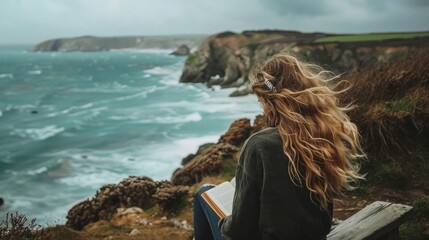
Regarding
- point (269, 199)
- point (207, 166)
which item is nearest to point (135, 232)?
point (207, 166)

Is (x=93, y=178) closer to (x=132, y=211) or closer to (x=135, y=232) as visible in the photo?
(x=132, y=211)

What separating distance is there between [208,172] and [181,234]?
2.53 m

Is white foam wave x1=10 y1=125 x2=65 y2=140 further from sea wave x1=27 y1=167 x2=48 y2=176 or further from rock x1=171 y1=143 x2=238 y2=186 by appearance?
rock x1=171 y1=143 x2=238 y2=186

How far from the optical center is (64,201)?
50.1 ft

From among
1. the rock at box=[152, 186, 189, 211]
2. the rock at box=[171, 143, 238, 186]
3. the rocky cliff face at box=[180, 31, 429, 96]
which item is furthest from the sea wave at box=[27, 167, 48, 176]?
the rocky cliff face at box=[180, 31, 429, 96]

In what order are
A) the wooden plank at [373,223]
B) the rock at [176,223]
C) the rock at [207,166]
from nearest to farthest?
the wooden plank at [373,223], the rock at [176,223], the rock at [207,166]

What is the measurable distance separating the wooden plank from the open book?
2.87 ft

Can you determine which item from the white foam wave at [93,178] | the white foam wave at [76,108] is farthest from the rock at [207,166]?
the white foam wave at [76,108]

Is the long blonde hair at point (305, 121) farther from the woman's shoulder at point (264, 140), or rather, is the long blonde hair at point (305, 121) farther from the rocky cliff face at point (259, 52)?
the rocky cliff face at point (259, 52)

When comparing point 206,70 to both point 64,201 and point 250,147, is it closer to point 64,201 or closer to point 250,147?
point 64,201

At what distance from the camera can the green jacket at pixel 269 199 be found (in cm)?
208

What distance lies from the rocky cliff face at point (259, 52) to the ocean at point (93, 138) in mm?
6178

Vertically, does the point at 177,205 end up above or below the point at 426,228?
below

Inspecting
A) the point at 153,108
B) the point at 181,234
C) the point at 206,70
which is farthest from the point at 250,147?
the point at 206,70
